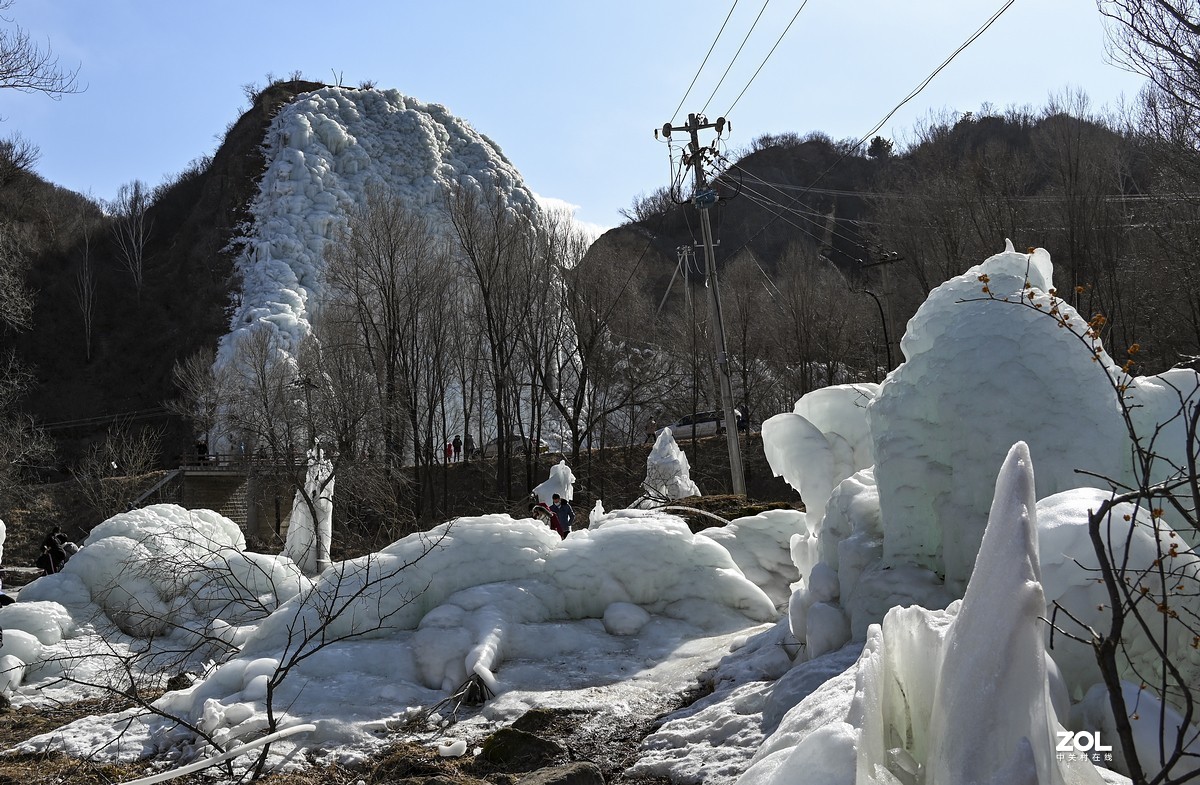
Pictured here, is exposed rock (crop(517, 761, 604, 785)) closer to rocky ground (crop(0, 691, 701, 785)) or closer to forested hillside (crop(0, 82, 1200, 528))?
rocky ground (crop(0, 691, 701, 785))

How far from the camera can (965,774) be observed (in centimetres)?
293

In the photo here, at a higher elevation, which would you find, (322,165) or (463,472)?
(322,165)

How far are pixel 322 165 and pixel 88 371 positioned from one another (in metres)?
16.3

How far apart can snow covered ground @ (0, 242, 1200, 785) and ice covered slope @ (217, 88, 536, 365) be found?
34773mm

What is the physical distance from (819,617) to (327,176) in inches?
1875

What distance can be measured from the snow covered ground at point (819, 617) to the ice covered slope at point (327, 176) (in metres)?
34.8

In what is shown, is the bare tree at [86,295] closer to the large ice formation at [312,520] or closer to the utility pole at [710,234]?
the large ice formation at [312,520]

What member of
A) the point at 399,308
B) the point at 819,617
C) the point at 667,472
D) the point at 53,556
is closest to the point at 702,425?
the point at 399,308

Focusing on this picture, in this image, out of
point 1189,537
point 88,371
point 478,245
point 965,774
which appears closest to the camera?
point 965,774

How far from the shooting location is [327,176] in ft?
164

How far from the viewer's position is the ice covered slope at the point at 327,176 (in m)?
46.3

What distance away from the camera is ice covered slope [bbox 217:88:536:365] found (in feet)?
152

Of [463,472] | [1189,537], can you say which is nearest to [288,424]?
[463,472]

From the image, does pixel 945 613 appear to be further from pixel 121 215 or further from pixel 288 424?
pixel 121 215
